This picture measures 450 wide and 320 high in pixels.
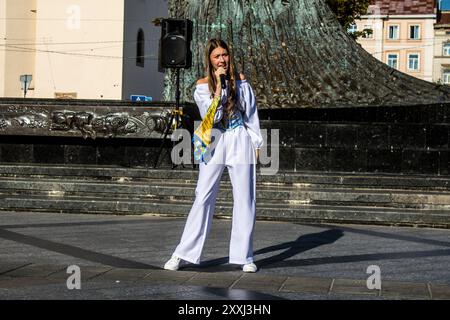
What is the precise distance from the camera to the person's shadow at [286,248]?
629 cm

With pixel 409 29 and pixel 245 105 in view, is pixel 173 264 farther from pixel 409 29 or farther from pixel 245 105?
pixel 409 29

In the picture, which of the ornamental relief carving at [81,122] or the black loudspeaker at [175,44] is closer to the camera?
the black loudspeaker at [175,44]

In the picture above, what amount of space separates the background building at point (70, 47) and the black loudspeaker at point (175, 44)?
35.9 m

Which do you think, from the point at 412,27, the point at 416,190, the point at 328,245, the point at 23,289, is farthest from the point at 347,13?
the point at 412,27

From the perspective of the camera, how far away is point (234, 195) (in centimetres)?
609

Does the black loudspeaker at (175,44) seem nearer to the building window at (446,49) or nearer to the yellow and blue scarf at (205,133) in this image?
the yellow and blue scarf at (205,133)

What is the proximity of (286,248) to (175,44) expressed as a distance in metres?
5.03

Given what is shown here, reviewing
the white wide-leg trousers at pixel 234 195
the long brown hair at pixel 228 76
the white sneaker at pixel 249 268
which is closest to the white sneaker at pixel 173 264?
the white wide-leg trousers at pixel 234 195

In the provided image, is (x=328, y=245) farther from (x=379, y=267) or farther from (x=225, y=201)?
(x=225, y=201)

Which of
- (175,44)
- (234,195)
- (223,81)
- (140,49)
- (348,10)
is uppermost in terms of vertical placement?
(348,10)

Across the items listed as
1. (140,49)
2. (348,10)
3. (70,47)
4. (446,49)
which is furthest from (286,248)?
(446,49)

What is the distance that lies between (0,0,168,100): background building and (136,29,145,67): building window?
0.67 m

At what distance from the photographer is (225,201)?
10133mm
